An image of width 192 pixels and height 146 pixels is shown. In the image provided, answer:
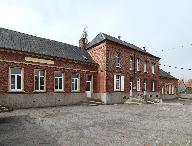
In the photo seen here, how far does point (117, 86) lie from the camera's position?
2842cm

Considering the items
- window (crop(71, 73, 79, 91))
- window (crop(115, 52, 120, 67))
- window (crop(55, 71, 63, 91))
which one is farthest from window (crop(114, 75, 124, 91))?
window (crop(55, 71, 63, 91))

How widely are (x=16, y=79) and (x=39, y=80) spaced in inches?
95.2

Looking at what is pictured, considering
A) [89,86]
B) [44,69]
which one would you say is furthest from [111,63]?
[44,69]

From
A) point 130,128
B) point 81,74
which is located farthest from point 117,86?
point 130,128

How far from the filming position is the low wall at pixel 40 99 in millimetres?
18844

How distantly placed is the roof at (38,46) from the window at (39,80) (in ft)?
6.56

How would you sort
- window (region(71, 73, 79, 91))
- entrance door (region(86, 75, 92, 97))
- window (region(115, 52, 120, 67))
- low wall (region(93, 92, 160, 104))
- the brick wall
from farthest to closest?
window (region(115, 52, 120, 67)) < entrance door (region(86, 75, 92, 97)) < low wall (region(93, 92, 160, 104)) < window (region(71, 73, 79, 91)) < the brick wall

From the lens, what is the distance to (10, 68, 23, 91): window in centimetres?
1942

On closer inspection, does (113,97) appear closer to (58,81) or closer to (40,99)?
(58,81)

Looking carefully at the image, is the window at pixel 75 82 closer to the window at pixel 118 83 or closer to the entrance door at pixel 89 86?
the entrance door at pixel 89 86

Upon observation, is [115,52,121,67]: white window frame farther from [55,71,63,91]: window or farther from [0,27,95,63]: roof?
[55,71,63,91]: window

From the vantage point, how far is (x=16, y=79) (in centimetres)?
1970

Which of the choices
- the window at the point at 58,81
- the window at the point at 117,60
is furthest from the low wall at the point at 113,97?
the window at the point at 58,81

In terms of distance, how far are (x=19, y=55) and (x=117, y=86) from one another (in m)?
13.5
